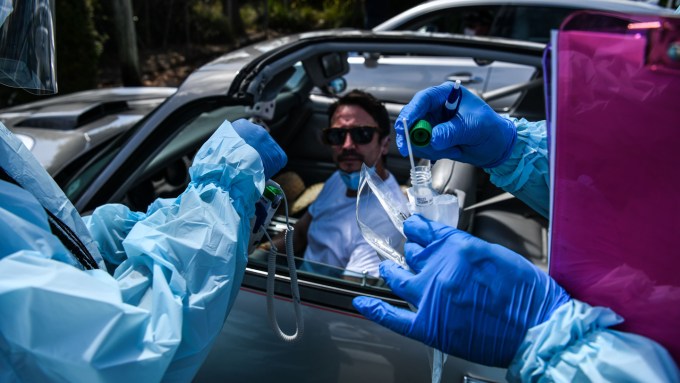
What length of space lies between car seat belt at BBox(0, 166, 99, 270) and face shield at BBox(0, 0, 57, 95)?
23 centimetres

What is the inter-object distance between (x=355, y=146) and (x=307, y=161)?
1103 millimetres

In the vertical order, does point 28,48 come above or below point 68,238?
above

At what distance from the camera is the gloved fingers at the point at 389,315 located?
1160mm

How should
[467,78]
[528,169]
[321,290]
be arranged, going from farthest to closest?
1. [467,78]
2. [321,290]
3. [528,169]

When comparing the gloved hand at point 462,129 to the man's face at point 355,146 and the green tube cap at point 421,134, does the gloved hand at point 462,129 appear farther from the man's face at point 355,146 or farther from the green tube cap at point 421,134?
the man's face at point 355,146

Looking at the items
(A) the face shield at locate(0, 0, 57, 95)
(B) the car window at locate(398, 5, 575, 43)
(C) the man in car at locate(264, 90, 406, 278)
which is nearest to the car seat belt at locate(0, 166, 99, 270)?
(A) the face shield at locate(0, 0, 57, 95)

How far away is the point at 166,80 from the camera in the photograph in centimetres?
1034

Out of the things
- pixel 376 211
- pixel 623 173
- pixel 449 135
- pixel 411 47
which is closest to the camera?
pixel 623 173

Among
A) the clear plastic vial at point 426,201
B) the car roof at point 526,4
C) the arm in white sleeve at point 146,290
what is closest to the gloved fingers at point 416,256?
the clear plastic vial at point 426,201

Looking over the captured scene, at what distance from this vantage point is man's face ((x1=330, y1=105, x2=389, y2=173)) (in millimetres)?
2629

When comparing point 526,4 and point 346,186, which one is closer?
point 346,186

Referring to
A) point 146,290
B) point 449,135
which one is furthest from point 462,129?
point 146,290

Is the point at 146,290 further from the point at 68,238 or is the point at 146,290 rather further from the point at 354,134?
the point at 354,134

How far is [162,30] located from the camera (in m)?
13.0
